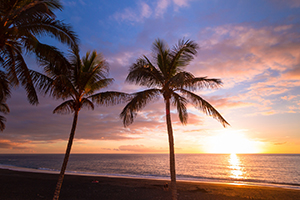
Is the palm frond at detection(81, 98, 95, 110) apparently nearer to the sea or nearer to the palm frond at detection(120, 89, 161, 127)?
the palm frond at detection(120, 89, 161, 127)

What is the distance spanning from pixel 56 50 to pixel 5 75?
314 centimetres

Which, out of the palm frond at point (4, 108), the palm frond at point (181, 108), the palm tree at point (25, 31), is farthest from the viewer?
the palm frond at point (4, 108)

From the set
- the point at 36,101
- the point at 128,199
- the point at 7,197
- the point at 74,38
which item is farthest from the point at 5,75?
the point at 128,199

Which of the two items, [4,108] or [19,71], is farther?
[4,108]

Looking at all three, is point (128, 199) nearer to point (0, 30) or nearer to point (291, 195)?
point (0, 30)

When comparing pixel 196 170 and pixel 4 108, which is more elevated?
pixel 4 108

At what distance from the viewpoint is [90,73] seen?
9.54m

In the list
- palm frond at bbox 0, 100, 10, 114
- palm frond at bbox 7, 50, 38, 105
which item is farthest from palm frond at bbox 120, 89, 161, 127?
palm frond at bbox 0, 100, 10, 114

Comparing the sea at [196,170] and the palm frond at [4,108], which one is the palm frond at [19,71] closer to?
the palm frond at [4,108]

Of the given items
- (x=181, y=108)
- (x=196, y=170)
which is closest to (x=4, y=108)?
(x=181, y=108)

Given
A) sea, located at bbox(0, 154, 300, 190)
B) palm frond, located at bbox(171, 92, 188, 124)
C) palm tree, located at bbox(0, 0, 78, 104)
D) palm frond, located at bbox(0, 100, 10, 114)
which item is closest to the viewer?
palm tree, located at bbox(0, 0, 78, 104)

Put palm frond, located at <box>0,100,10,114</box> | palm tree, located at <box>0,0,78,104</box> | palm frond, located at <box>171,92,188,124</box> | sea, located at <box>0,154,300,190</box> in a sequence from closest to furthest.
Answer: palm tree, located at <box>0,0,78,104</box>
palm frond, located at <box>171,92,188,124</box>
palm frond, located at <box>0,100,10,114</box>
sea, located at <box>0,154,300,190</box>

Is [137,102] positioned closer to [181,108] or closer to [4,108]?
[181,108]

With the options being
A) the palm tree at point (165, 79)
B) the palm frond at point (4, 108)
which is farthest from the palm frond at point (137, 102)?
the palm frond at point (4, 108)
